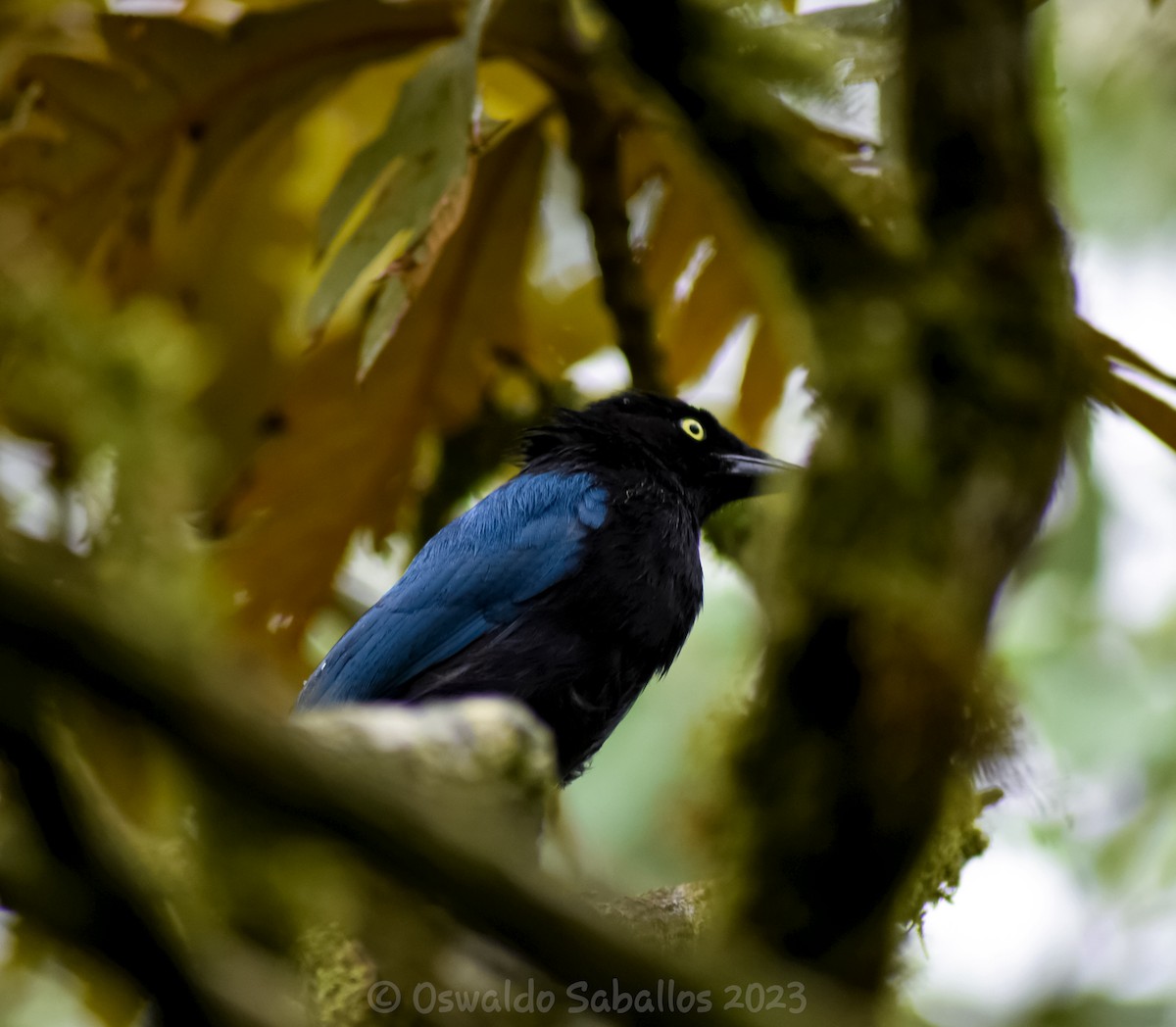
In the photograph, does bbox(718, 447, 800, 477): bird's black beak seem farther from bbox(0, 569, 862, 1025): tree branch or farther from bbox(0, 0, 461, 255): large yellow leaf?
Result: bbox(0, 569, 862, 1025): tree branch

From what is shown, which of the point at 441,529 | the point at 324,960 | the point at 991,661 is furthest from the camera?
the point at 441,529

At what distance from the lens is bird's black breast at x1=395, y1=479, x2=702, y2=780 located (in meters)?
4.67

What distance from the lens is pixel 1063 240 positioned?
9.11 ft

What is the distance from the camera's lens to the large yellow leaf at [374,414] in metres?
4.75

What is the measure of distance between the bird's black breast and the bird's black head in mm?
570

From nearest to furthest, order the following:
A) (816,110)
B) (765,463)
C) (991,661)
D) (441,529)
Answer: (991,661) < (816,110) < (441,529) < (765,463)

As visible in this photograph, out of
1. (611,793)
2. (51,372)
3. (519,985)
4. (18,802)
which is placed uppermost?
(51,372)

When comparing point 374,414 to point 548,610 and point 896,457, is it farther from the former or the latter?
point 896,457

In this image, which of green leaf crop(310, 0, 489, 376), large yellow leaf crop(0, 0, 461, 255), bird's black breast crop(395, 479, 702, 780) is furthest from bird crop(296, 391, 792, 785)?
large yellow leaf crop(0, 0, 461, 255)

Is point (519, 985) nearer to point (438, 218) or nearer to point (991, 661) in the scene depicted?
point (991, 661)

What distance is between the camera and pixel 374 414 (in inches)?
191

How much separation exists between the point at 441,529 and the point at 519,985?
3.78 metres

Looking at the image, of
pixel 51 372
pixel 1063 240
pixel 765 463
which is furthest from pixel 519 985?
pixel 765 463

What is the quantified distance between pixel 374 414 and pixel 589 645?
40.1 inches
